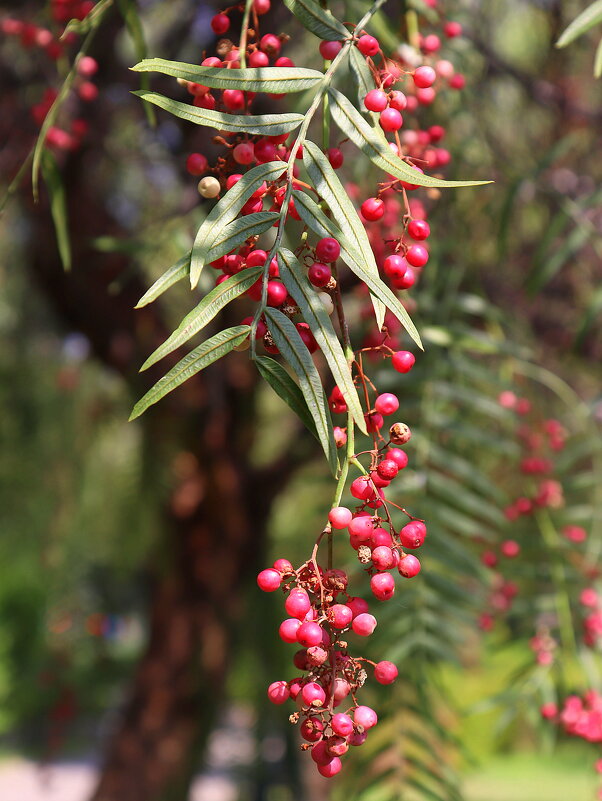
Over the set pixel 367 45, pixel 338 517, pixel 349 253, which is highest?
pixel 367 45

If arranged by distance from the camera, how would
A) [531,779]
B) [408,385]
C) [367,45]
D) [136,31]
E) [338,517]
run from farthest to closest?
1. [531,779]
2. [408,385]
3. [136,31]
4. [367,45]
5. [338,517]

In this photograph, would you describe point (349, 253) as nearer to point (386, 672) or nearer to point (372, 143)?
point (372, 143)

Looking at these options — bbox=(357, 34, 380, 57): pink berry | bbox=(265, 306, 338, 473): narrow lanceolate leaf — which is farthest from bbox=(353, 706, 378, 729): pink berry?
bbox=(357, 34, 380, 57): pink berry

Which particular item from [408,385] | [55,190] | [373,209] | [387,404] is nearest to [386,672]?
[387,404]

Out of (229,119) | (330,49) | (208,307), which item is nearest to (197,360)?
(208,307)

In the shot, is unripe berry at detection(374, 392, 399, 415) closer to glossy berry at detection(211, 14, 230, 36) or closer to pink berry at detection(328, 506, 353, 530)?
pink berry at detection(328, 506, 353, 530)

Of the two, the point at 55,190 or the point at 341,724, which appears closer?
the point at 341,724

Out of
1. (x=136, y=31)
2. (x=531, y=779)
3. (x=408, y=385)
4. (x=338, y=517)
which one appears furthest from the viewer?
(x=531, y=779)

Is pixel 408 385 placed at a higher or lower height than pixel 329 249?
lower
